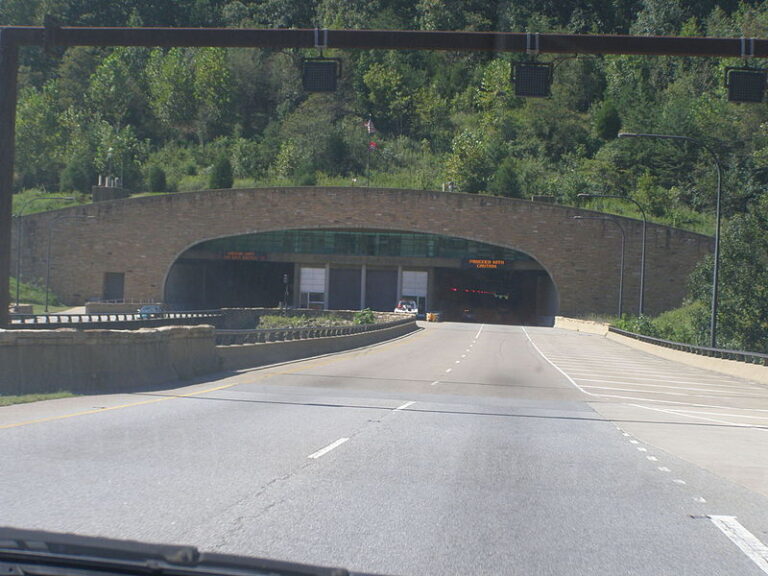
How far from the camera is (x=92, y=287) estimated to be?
8681cm

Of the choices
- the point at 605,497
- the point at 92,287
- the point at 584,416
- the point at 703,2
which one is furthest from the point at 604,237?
the point at 605,497

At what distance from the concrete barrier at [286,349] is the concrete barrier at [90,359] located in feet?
12.9

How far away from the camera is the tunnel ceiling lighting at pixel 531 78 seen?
1711 cm

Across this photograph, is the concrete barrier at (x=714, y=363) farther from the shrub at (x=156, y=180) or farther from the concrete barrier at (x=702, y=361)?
the shrub at (x=156, y=180)

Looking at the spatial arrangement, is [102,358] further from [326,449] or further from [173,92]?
[173,92]

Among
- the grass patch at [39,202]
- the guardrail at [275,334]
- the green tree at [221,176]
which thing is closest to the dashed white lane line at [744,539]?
the guardrail at [275,334]

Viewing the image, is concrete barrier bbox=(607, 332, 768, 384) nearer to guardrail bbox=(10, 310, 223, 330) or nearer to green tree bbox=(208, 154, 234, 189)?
guardrail bbox=(10, 310, 223, 330)

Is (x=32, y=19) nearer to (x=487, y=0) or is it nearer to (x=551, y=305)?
(x=487, y=0)

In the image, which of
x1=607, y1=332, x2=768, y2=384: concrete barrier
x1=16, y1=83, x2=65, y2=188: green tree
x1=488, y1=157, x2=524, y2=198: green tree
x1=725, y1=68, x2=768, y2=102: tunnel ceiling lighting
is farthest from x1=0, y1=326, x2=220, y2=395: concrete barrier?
x1=16, y1=83, x2=65, y2=188: green tree

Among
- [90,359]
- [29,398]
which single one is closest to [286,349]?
[90,359]

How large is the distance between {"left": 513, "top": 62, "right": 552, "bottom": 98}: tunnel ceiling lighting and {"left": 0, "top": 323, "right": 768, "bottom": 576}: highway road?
6.24 metres

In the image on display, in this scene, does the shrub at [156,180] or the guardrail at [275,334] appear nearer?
the guardrail at [275,334]

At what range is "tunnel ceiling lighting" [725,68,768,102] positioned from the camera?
54.9ft

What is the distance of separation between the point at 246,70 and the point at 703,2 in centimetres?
6556
